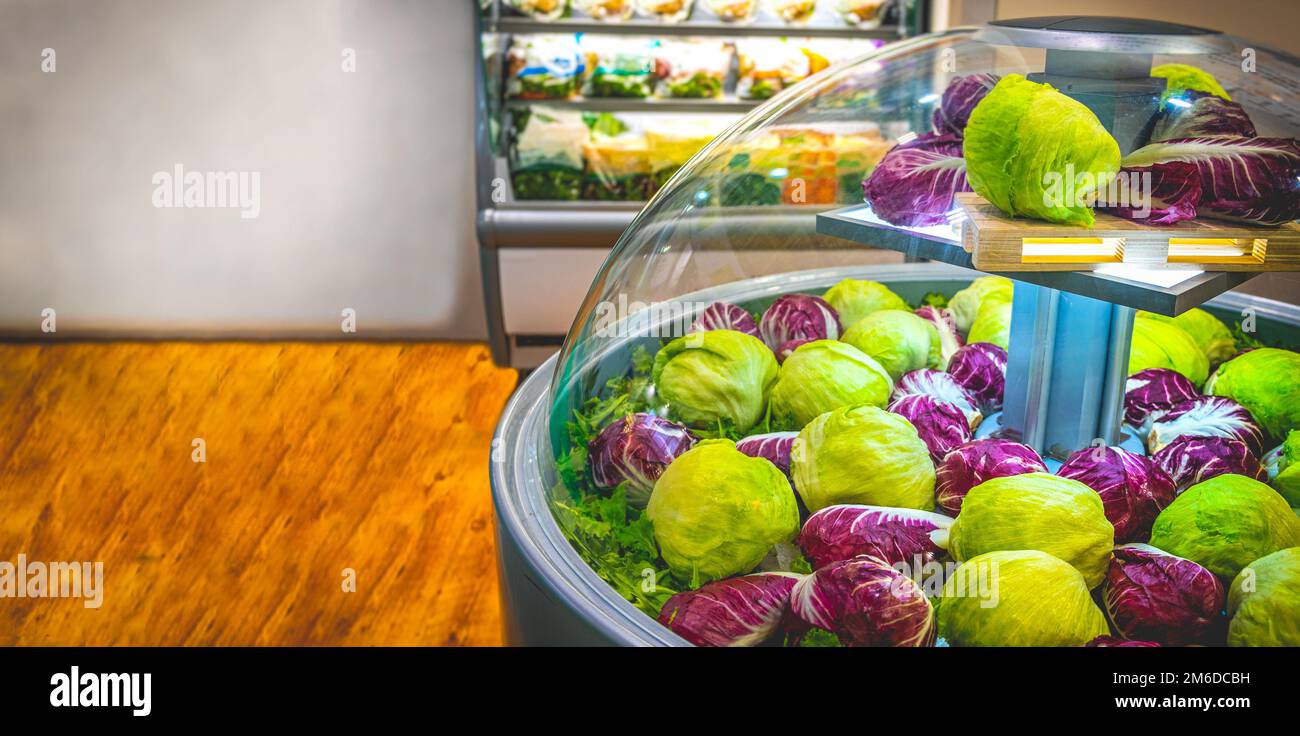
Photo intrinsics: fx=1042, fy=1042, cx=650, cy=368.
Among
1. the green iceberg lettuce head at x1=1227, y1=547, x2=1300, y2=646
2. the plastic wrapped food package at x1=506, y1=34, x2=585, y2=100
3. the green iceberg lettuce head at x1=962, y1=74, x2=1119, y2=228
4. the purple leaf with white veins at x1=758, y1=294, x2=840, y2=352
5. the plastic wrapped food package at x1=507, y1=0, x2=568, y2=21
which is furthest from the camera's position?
the plastic wrapped food package at x1=506, y1=34, x2=585, y2=100

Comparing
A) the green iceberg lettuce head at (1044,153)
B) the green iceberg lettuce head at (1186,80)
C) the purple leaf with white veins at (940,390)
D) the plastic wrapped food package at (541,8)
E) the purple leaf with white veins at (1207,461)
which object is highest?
the plastic wrapped food package at (541,8)

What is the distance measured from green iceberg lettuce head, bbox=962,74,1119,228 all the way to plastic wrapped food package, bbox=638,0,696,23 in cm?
322

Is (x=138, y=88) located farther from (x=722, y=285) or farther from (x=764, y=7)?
(x=722, y=285)

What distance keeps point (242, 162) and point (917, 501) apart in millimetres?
4125

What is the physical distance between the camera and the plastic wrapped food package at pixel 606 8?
13.6 feet

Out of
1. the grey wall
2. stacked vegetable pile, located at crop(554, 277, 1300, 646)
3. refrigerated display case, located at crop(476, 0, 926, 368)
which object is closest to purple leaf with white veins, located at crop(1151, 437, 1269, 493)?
stacked vegetable pile, located at crop(554, 277, 1300, 646)

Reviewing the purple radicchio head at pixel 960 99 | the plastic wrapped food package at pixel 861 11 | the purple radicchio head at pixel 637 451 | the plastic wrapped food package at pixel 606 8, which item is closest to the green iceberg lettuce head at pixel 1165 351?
the purple radicchio head at pixel 960 99

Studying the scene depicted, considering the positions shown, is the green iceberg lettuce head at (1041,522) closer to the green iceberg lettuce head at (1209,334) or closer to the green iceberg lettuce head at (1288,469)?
the green iceberg lettuce head at (1288,469)

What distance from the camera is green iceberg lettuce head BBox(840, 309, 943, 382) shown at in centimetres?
152

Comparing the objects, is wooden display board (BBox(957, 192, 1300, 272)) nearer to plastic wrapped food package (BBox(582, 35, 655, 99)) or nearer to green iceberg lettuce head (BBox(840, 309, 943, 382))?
green iceberg lettuce head (BBox(840, 309, 943, 382))

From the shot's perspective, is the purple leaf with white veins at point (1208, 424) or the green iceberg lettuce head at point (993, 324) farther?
the green iceberg lettuce head at point (993, 324)

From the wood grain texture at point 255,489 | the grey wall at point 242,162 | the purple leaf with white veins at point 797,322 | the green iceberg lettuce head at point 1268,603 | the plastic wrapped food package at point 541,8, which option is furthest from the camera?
the grey wall at point 242,162

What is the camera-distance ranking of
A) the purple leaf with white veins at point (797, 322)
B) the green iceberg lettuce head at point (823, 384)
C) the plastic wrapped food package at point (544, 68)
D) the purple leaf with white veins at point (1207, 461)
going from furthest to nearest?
1. the plastic wrapped food package at point (544, 68)
2. the purple leaf with white veins at point (797, 322)
3. the green iceberg lettuce head at point (823, 384)
4. the purple leaf with white veins at point (1207, 461)

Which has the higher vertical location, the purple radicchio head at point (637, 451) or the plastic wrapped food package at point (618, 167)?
the plastic wrapped food package at point (618, 167)
